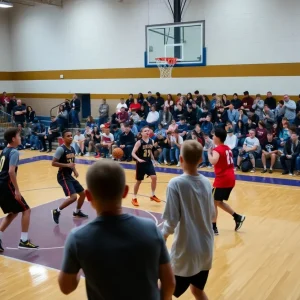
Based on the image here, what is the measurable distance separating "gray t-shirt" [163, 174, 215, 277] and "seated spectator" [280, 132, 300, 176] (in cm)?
981

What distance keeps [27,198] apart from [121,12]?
12.6 metres

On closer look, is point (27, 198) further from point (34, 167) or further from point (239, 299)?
point (239, 299)

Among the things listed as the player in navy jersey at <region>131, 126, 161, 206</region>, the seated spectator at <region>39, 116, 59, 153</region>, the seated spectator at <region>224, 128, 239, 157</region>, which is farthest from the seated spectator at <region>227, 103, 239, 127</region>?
the seated spectator at <region>39, 116, 59, 153</region>

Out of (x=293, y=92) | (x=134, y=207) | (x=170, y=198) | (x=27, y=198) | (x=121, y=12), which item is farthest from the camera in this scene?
(x=121, y=12)

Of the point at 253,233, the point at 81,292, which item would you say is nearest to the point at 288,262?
the point at 253,233

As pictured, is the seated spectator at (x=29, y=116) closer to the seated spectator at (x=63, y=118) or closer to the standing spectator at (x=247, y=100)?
the seated spectator at (x=63, y=118)

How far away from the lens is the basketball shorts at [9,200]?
6.10 m

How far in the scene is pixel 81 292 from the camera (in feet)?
16.5

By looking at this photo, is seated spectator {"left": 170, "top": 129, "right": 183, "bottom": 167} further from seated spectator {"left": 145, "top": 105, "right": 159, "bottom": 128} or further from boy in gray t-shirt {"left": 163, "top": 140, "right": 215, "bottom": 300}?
boy in gray t-shirt {"left": 163, "top": 140, "right": 215, "bottom": 300}

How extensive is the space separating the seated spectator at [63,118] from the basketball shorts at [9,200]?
1338 cm

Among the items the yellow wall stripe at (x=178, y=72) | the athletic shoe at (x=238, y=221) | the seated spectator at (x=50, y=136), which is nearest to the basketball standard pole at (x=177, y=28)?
the yellow wall stripe at (x=178, y=72)

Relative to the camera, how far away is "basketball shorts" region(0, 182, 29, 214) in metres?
6.10

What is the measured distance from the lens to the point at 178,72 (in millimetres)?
18203

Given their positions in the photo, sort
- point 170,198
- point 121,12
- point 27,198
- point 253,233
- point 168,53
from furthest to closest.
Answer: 1. point 121,12
2. point 168,53
3. point 27,198
4. point 253,233
5. point 170,198
